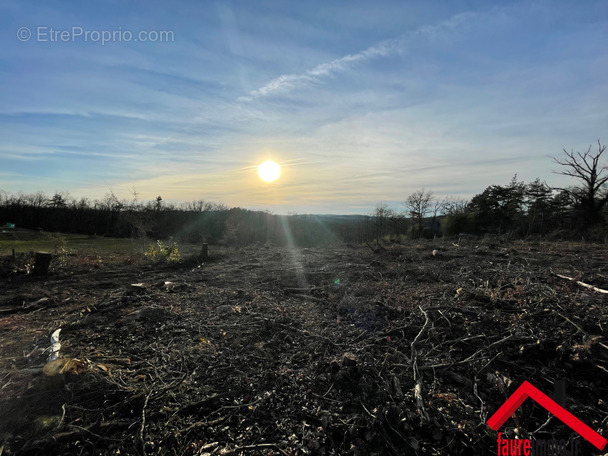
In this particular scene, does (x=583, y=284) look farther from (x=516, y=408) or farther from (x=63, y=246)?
(x=63, y=246)

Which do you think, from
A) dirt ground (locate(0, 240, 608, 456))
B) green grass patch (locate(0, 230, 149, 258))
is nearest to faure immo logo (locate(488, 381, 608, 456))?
dirt ground (locate(0, 240, 608, 456))

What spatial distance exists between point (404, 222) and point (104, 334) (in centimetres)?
2170

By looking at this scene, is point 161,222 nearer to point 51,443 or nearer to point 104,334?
point 104,334

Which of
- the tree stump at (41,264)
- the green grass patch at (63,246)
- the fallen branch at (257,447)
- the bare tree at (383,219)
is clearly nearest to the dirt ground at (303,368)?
the fallen branch at (257,447)

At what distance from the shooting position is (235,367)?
2.79 metres

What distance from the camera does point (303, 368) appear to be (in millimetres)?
2775

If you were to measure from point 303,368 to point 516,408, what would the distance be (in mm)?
1660

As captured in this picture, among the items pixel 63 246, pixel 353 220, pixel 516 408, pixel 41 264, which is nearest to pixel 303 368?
pixel 516 408

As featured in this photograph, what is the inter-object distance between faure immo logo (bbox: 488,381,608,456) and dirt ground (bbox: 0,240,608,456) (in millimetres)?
48

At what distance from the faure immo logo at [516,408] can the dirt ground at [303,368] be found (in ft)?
0.16

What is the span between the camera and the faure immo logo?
5.88 ft

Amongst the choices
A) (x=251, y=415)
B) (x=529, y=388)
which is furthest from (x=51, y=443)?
(x=529, y=388)

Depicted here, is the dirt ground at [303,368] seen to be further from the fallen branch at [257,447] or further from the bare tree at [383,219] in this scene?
the bare tree at [383,219]

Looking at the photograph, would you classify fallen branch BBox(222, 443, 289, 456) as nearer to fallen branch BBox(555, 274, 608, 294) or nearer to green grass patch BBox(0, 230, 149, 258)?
fallen branch BBox(555, 274, 608, 294)
